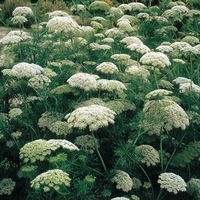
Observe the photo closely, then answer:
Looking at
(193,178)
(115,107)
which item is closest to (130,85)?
(115,107)

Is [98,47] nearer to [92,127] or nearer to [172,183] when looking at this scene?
[172,183]

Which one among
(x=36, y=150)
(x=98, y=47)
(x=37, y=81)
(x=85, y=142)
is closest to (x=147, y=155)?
(x=85, y=142)

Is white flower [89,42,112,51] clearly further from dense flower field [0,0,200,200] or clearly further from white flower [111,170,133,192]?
white flower [111,170,133,192]

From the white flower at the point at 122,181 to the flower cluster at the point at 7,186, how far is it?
112 centimetres

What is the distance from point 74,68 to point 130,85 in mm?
954

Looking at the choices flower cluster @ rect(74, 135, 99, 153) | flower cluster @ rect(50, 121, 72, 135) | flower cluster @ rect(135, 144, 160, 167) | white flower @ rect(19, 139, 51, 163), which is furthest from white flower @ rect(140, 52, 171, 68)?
white flower @ rect(19, 139, 51, 163)

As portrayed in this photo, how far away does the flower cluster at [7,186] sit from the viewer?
5157 mm

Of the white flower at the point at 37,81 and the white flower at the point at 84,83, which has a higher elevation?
the white flower at the point at 84,83

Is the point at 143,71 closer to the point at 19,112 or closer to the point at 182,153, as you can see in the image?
the point at 182,153

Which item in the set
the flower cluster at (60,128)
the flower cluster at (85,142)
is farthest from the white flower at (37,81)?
the flower cluster at (85,142)

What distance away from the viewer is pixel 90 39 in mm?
7645

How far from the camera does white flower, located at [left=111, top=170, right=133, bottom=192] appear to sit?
16.0ft

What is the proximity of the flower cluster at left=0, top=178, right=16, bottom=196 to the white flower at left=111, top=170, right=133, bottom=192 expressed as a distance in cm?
112

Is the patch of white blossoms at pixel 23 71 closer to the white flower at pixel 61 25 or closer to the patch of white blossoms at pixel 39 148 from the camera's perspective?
the white flower at pixel 61 25
